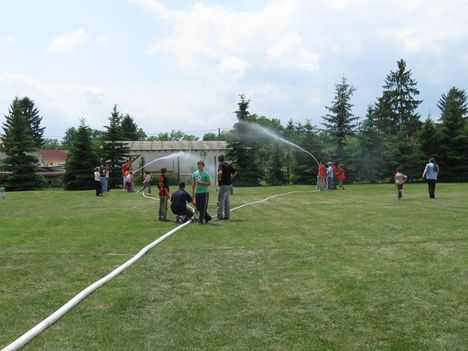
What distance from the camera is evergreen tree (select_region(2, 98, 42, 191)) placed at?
47031 mm

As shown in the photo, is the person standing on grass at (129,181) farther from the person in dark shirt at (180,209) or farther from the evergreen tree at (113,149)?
the person in dark shirt at (180,209)

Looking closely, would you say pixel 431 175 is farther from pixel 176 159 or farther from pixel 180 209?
pixel 176 159

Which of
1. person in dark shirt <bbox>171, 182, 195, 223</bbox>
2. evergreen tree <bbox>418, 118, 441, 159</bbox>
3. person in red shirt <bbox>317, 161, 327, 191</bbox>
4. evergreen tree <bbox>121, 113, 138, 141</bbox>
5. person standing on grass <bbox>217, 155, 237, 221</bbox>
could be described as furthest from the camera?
evergreen tree <bbox>121, 113, 138, 141</bbox>

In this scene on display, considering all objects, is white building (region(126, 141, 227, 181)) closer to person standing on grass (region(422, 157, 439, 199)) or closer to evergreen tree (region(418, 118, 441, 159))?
evergreen tree (region(418, 118, 441, 159))

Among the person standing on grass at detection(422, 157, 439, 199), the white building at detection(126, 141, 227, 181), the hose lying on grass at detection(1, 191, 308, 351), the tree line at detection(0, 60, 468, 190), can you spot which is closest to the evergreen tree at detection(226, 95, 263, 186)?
the tree line at detection(0, 60, 468, 190)

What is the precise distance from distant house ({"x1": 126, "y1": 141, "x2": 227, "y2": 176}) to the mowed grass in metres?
46.2

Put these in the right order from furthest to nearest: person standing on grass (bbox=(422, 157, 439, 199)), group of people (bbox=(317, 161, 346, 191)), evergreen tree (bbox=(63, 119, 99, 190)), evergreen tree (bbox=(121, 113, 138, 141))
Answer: evergreen tree (bbox=(121, 113, 138, 141))
evergreen tree (bbox=(63, 119, 99, 190))
group of people (bbox=(317, 161, 346, 191))
person standing on grass (bbox=(422, 157, 439, 199))

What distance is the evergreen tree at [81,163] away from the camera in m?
46.1

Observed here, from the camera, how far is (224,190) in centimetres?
1609

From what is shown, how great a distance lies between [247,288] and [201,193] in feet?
26.8

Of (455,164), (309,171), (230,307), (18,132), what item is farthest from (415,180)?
(230,307)

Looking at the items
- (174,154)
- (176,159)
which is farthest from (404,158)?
(176,159)

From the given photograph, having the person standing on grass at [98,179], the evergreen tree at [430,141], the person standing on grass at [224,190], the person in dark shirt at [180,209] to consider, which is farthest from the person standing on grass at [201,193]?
the evergreen tree at [430,141]

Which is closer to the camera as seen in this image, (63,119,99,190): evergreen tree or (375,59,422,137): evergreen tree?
(63,119,99,190): evergreen tree
